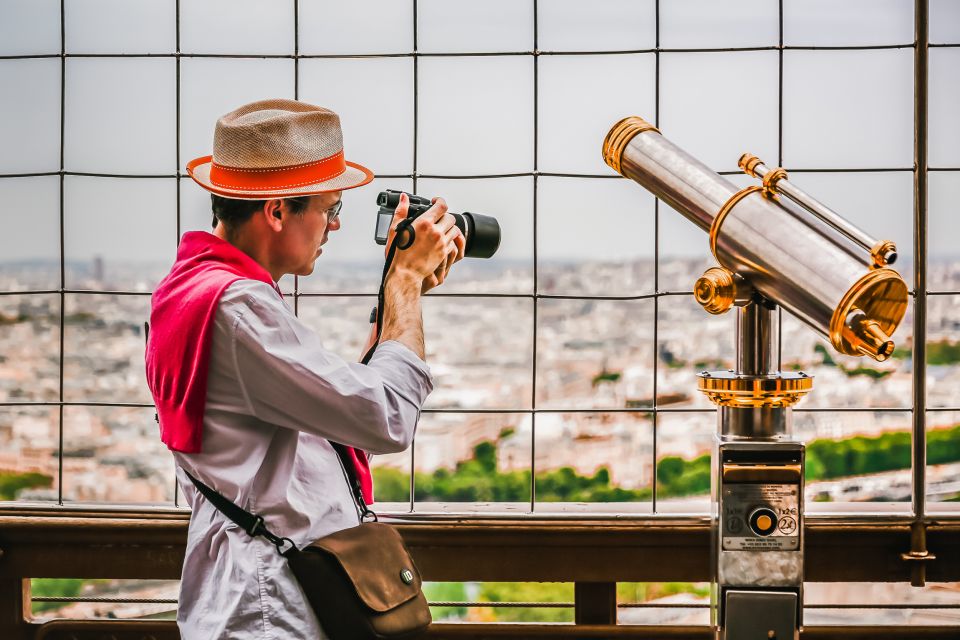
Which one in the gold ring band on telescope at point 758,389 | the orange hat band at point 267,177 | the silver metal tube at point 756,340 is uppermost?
the orange hat band at point 267,177

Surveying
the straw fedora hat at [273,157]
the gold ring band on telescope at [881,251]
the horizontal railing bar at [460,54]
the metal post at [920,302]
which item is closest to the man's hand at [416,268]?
the straw fedora hat at [273,157]

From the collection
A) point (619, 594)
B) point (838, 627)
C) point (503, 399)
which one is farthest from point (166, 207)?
point (838, 627)

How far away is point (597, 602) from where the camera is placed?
2.02 m

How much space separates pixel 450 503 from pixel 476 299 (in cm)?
51

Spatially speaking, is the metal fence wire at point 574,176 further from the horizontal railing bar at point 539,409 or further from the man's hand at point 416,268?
the man's hand at point 416,268

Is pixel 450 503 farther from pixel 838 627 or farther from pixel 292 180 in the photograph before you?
pixel 292 180

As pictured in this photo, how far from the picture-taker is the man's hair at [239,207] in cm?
124

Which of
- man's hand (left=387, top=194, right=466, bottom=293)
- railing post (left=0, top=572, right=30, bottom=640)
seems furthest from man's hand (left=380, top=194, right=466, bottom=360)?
railing post (left=0, top=572, right=30, bottom=640)

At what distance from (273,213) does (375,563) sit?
20.2 inches

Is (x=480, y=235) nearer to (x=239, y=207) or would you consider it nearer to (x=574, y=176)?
(x=239, y=207)

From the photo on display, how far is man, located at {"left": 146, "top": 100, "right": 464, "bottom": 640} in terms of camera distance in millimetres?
1105

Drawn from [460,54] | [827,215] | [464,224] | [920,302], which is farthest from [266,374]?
[920,302]

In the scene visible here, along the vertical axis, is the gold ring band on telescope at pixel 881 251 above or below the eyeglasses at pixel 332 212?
below

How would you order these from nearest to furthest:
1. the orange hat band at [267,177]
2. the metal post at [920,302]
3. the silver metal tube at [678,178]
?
the orange hat band at [267,177]
the silver metal tube at [678,178]
the metal post at [920,302]
